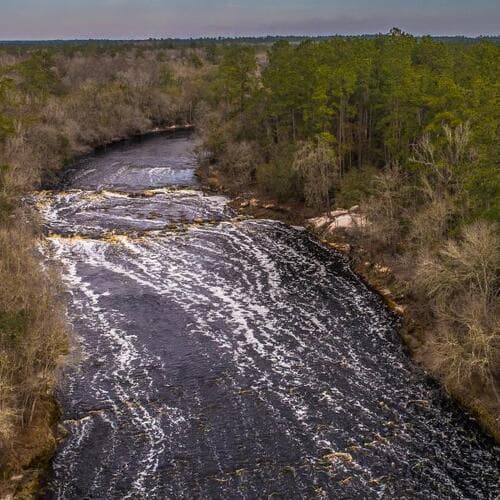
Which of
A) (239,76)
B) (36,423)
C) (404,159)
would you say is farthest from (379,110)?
(36,423)

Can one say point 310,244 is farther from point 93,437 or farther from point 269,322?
point 93,437

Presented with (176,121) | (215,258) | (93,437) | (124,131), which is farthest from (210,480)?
(176,121)

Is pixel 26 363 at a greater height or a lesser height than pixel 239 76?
lesser

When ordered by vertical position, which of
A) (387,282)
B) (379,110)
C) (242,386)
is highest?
(379,110)

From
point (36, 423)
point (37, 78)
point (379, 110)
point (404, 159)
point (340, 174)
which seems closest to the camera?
point (36, 423)

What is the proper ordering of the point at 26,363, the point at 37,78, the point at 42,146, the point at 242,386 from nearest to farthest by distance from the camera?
the point at 26,363 → the point at 242,386 → the point at 42,146 → the point at 37,78

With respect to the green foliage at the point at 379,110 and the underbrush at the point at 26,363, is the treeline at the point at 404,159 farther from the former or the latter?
the underbrush at the point at 26,363

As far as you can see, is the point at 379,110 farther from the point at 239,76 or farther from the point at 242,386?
the point at 242,386

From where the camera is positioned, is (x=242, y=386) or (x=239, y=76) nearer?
(x=242, y=386)
